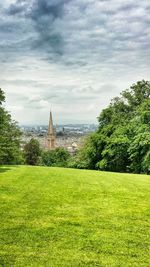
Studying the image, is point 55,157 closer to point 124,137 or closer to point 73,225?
point 124,137

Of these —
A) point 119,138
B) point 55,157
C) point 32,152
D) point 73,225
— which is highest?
point 119,138

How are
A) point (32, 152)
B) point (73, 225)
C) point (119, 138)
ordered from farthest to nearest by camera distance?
1. point (32, 152)
2. point (119, 138)
3. point (73, 225)

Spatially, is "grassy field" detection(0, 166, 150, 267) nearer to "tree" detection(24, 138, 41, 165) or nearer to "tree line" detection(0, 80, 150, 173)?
"tree line" detection(0, 80, 150, 173)

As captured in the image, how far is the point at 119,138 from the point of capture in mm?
44656

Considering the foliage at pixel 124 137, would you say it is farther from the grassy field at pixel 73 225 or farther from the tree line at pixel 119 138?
the grassy field at pixel 73 225

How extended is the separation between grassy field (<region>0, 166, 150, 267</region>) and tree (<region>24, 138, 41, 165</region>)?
80.1m

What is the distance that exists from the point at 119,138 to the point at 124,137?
64 centimetres

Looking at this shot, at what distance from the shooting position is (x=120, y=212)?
1190 cm

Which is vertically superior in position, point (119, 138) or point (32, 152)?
Answer: point (119, 138)

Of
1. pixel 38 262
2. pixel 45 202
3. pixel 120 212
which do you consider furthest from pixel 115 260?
pixel 45 202

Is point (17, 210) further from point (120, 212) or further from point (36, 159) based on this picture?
A: point (36, 159)

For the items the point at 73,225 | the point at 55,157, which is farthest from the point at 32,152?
the point at 73,225

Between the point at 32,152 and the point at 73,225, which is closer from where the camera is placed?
the point at 73,225

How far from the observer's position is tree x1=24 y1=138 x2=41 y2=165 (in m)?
96.4
